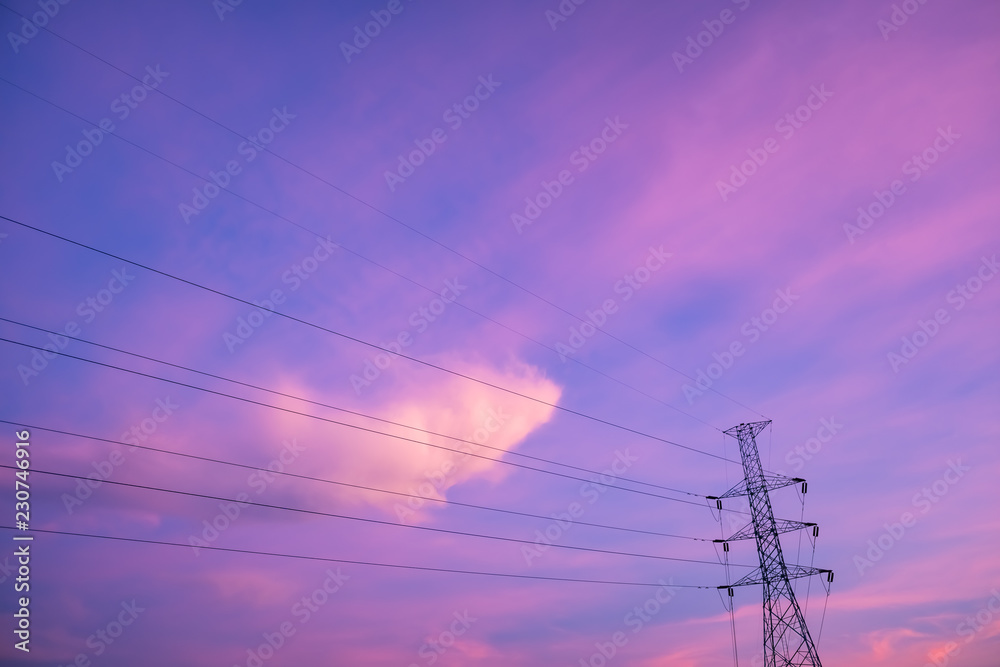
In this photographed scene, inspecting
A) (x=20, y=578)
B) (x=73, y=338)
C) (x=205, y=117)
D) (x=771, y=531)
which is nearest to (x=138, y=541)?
(x=20, y=578)

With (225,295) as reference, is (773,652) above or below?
below

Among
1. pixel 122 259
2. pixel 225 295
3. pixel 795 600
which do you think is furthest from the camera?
pixel 795 600

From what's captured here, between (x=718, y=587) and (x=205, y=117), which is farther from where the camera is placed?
(x=718, y=587)

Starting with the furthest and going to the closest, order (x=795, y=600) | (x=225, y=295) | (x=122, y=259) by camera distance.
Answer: (x=795, y=600), (x=225, y=295), (x=122, y=259)

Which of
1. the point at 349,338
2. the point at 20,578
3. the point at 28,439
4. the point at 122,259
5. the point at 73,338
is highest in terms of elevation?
the point at 349,338

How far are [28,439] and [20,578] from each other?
5.27m

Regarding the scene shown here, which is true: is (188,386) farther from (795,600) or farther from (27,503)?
(795,600)

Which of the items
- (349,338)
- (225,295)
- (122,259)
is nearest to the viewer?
(122,259)

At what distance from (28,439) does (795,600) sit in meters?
46.8

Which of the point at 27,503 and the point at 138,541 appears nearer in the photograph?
the point at 27,503

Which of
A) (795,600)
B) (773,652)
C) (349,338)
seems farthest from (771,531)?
(349,338)

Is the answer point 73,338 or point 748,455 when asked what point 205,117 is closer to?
point 73,338

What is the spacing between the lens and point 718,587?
2010 inches

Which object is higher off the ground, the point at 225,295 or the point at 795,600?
the point at 225,295
